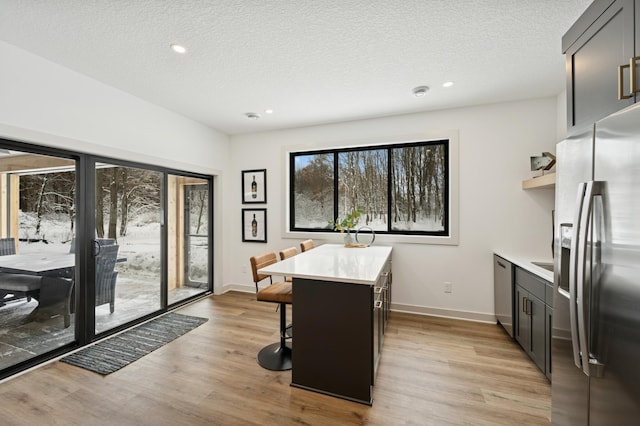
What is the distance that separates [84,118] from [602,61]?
12.4 ft

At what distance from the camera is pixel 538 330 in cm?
227

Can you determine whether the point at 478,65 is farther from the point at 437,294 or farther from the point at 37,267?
the point at 37,267

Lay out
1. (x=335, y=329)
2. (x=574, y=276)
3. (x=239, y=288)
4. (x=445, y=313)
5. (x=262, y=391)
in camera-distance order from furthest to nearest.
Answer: (x=239, y=288) < (x=445, y=313) < (x=262, y=391) < (x=335, y=329) < (x=574, y=276)

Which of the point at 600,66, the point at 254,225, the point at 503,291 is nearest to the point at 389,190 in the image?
the point at 503,291

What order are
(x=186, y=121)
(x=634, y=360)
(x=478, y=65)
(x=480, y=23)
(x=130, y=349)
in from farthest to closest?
(x=186, y=121) → (x=130, y=349) → (x=478, y=65) → (x=480, y=23) → (x=634, y=360)

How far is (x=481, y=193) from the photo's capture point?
3.38 metres

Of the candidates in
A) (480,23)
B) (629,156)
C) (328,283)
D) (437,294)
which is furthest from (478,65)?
(437,294)

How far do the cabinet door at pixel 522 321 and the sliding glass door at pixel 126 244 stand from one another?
13.4 ft

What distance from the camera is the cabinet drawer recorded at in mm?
2184

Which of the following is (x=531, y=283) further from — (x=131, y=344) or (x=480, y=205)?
(x=131, y=344)

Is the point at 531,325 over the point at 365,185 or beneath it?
beneath

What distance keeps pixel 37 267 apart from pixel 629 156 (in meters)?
4.00

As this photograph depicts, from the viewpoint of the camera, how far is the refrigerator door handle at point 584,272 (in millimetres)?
1101

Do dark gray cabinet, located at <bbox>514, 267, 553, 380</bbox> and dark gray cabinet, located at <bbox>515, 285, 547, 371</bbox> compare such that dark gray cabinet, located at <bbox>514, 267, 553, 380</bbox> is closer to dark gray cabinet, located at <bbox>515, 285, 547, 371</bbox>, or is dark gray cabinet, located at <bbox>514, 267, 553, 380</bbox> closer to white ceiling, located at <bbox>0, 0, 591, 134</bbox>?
dark gray cabinet, located at <bbox>515, 285, 547, 371</bbox>
